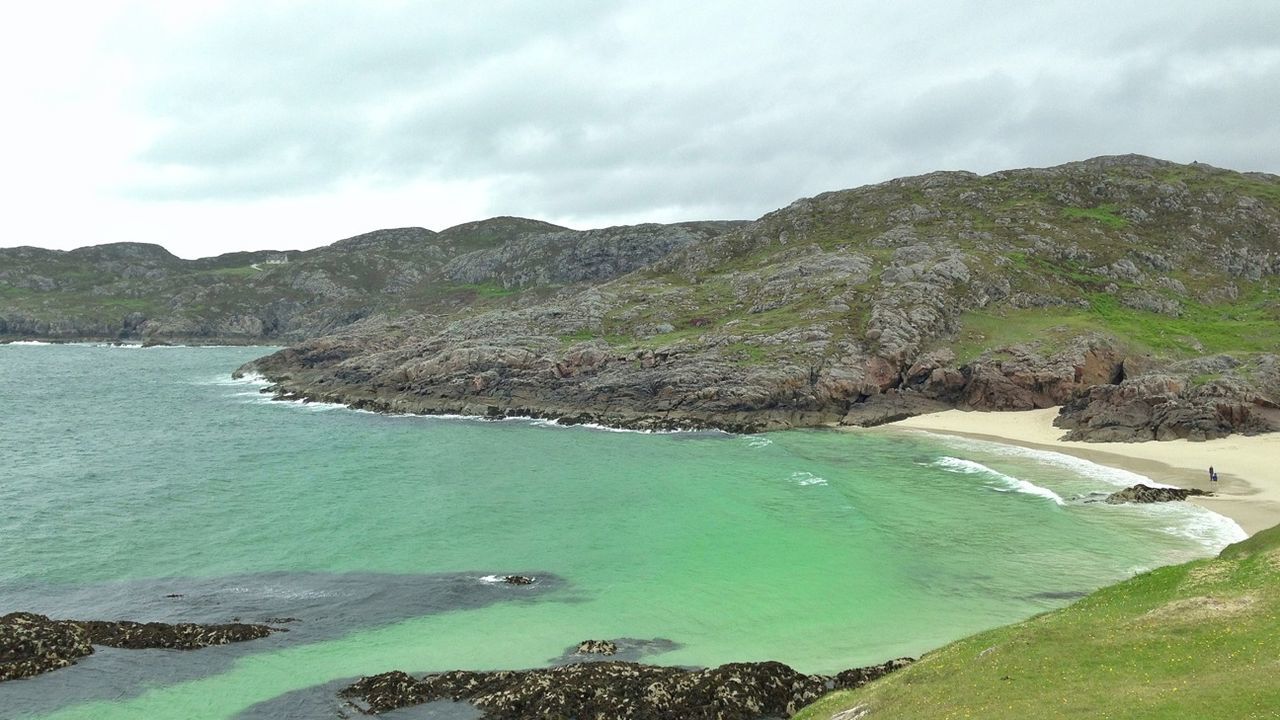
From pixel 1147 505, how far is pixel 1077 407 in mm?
34726

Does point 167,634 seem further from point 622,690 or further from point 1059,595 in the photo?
point 1059,595

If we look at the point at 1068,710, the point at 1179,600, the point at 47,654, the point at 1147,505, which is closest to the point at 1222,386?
the point at 1147,505

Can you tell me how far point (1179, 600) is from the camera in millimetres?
25156

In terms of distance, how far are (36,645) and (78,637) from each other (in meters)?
1.43

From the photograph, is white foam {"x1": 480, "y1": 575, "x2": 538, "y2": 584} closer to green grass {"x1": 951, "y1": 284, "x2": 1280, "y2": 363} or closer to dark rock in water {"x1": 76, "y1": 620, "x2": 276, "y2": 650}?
dark rock in water {"x1": 76, "y1": 620, "x2": 276, "y2": 650}

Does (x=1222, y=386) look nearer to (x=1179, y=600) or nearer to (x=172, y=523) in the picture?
(x=1179, y=600)

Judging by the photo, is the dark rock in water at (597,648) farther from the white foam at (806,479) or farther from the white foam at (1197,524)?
the white foam at (1197,524)

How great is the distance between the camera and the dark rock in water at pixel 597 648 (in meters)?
30.9

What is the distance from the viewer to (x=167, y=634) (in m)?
32.5

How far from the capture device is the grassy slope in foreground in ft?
55.9

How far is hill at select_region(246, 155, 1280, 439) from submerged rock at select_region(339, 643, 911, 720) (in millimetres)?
63622

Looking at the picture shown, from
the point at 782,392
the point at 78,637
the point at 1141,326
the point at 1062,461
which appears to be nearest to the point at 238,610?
the point at 78,637

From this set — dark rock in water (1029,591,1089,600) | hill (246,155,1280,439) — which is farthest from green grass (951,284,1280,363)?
dark rock in water (1029,591,1089,600)

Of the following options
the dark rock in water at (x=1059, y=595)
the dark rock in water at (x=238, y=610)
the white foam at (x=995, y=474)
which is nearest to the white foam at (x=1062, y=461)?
the white foam at (x=995, y=474)
